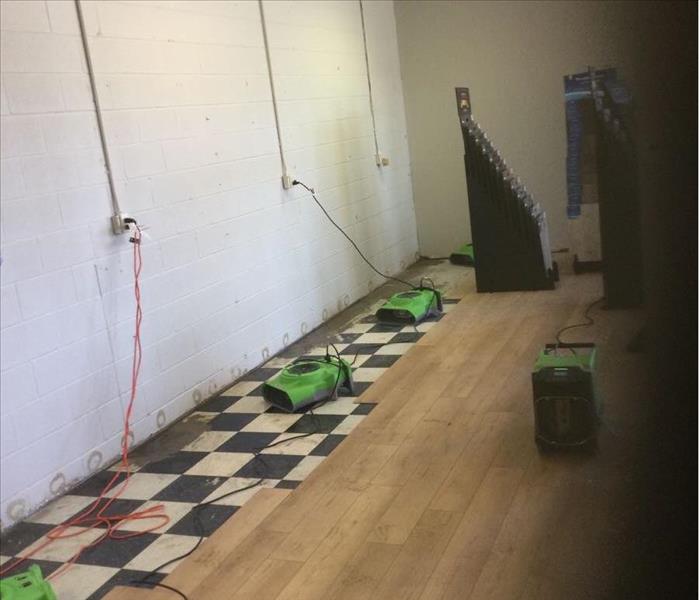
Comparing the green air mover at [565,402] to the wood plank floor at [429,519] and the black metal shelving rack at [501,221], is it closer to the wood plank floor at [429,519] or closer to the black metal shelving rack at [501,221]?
the wood plank floor at [429,519]

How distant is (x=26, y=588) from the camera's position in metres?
2.21

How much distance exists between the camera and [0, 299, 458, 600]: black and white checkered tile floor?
255 centimetres

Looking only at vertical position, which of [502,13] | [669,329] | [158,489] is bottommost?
[158,489]

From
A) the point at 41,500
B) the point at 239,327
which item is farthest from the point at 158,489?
the point at 239,327

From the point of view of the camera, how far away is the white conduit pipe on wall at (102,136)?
10.6 feet

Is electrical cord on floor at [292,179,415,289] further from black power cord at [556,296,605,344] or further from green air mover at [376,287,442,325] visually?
black power cord at [556,296,605,344]

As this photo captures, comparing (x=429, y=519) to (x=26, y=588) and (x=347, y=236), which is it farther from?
(x=347, y=236)

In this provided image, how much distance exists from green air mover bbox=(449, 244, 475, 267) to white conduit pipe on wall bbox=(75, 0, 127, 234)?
373cm

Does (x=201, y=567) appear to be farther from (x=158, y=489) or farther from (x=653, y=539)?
(x=653, y=539)

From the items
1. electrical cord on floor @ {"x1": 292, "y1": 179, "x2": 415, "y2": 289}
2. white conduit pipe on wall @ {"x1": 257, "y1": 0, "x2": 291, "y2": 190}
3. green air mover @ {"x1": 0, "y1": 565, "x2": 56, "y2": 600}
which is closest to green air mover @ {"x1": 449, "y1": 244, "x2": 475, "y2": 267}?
electrical cord on floor @ {"x1": 292, "y1": 179, "x2": 415, "y2": 289}

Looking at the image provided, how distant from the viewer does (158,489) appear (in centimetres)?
306

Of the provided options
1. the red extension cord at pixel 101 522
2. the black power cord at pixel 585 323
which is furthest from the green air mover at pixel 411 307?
the red extension cord at pixel 101 522

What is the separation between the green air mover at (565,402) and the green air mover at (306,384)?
120 cm

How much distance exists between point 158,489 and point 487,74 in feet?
15.7
